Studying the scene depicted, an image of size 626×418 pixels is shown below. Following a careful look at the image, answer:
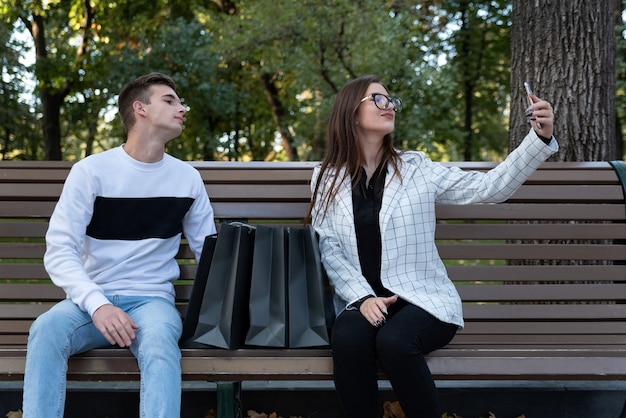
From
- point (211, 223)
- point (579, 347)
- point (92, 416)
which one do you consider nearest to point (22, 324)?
point (92, 416)

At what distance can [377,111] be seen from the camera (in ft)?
10.3

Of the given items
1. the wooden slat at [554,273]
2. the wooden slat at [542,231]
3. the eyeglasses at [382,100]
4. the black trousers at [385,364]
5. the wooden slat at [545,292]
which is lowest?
the black trousers at [385,364]

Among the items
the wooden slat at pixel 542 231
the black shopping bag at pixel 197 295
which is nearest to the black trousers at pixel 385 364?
the black shopping bag at pixel 197 295

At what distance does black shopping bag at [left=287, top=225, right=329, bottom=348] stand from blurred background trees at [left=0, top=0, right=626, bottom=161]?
7.53 metres

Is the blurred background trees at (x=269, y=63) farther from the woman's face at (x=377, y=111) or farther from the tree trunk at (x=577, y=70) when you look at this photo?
the woman's face at (x=377, y=111)

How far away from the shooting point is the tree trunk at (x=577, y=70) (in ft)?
13.1

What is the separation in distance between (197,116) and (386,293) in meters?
15.6

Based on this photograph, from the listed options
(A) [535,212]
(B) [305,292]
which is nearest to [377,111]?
(B) [305,292]

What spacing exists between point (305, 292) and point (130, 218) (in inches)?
31.5

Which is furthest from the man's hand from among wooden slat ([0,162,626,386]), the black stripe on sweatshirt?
wooden slat ([0,162,626,386])

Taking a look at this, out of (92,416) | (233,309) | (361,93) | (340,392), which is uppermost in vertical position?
(361,93)

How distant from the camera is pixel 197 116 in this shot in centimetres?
1808

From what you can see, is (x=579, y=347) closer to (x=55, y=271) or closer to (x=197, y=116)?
(x=55, y=271)

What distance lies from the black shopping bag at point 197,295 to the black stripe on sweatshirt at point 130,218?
0.32 m
